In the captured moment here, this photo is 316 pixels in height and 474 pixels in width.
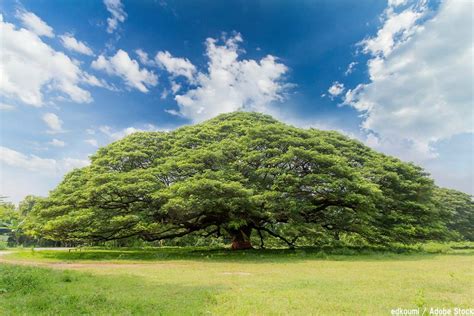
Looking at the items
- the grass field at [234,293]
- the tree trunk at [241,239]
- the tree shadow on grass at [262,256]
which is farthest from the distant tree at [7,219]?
the tree trunk at [241,239]

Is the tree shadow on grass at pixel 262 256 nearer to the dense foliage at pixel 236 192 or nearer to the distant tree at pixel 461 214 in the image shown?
the dense foliage at pixel 236 192

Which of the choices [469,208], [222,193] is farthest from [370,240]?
[469,208]

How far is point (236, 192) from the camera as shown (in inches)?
591

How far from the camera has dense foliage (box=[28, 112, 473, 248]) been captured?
1596 cm

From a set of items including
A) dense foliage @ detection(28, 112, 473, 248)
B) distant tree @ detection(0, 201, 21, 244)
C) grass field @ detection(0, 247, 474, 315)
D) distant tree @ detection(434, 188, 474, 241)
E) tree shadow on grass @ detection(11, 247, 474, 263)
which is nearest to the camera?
distant tree @ detection(0, 201, 21, 244)

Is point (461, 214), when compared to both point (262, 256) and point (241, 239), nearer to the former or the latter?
point (241, 239)

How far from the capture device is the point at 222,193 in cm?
1527

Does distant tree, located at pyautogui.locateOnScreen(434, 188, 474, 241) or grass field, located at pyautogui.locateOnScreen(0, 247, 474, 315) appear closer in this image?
grass field, located at pyautogui.locateOnScreen(0, 247, 474, 315)

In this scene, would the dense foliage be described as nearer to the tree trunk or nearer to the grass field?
the tree trunk

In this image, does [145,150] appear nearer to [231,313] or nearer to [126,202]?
[126,202]

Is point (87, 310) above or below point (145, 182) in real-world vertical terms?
below

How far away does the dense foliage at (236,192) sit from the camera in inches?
628

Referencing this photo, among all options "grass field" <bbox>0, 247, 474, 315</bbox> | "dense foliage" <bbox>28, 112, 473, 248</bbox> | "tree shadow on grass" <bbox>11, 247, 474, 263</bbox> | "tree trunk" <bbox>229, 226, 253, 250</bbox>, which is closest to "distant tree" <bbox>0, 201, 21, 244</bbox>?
"grass field" <bbox>0, 247, 474, 315</bbox>

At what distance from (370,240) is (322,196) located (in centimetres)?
538
